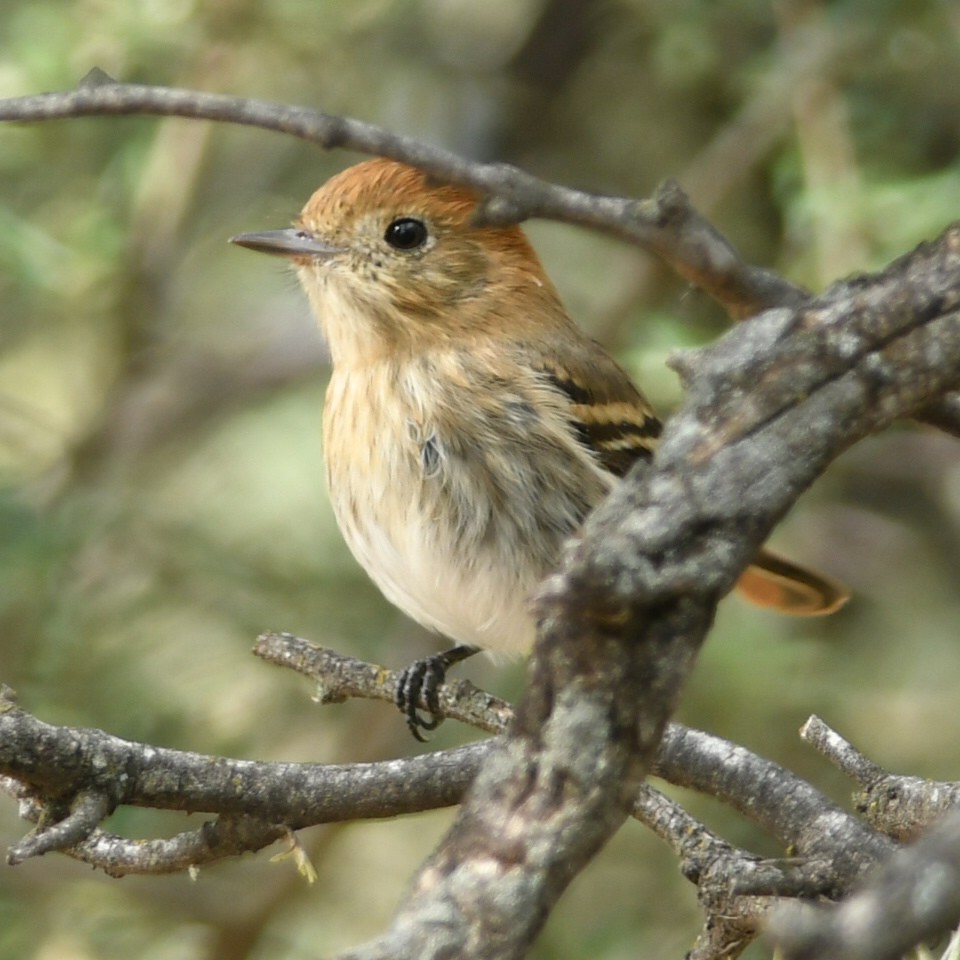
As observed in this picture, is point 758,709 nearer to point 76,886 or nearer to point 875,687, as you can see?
point 875,687

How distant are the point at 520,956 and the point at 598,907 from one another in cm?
384

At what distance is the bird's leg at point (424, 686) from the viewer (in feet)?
11.7

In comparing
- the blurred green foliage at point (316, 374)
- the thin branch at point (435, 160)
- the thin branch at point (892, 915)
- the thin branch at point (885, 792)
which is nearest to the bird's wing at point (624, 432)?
the blurred green foliage at point (316, 374)

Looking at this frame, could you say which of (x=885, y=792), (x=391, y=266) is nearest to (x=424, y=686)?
(x=391, y=266)

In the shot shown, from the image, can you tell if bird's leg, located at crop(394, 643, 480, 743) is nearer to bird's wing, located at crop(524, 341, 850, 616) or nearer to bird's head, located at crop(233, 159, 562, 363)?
bird's wing, located at crop(524, 341, 850, 616)

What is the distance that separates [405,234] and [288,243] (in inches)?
13.1

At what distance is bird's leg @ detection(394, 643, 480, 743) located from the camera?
3557 mm

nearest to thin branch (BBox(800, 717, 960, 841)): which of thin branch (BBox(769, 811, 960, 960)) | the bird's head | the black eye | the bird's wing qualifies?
thin branch (BBox(769, 811, 960, 960))

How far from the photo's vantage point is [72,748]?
2.16m

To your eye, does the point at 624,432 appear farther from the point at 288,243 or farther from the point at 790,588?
the point at 288,243

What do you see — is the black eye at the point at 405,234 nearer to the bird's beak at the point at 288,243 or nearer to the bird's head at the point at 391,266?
the bird's head at the point at 391,266

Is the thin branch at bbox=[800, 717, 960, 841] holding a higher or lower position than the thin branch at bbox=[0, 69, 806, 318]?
lower

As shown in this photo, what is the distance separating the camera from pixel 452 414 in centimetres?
377

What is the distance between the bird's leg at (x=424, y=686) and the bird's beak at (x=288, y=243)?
1.14m
